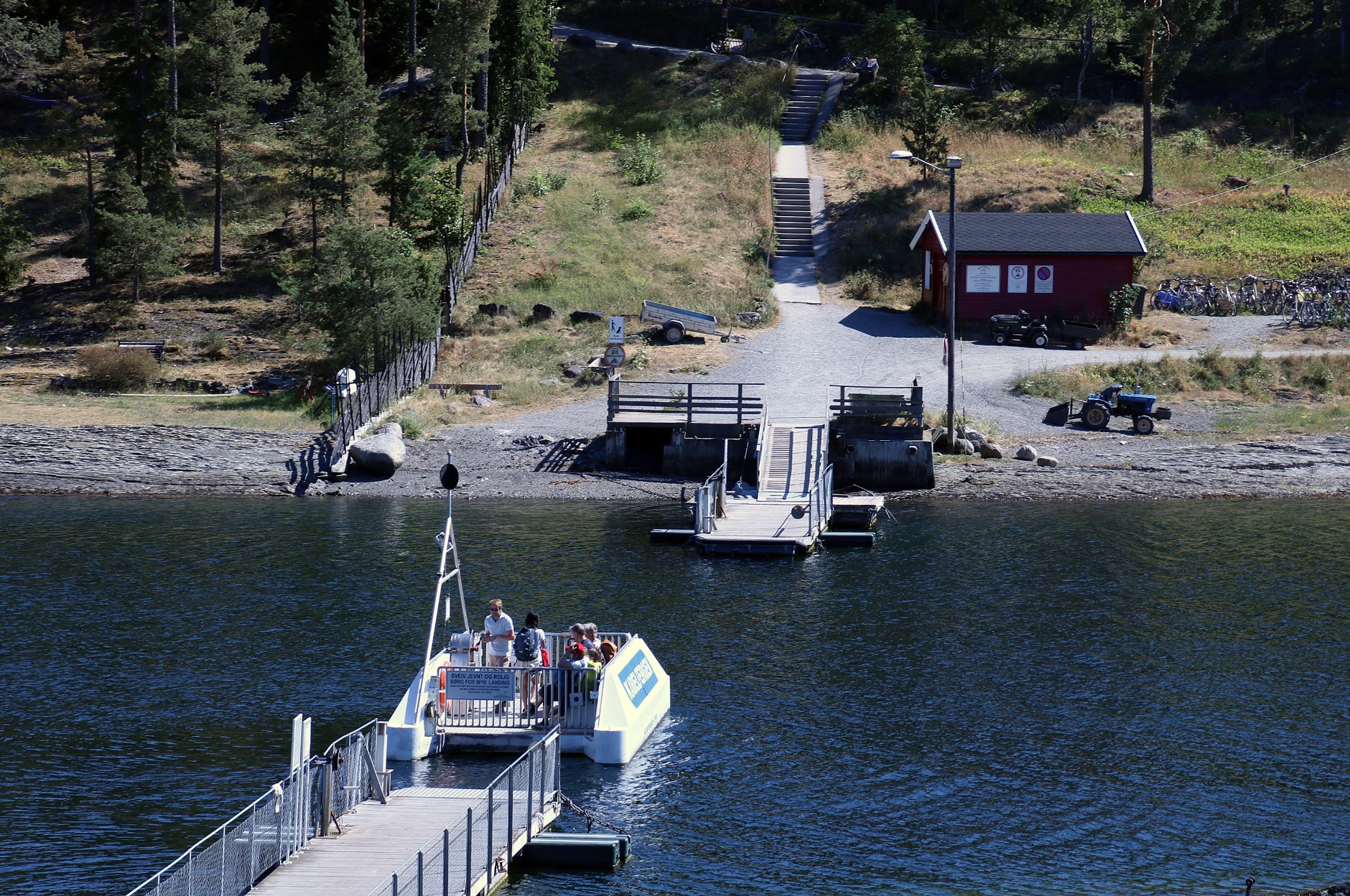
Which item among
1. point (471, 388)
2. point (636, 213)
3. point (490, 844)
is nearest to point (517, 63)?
point (636, 213)

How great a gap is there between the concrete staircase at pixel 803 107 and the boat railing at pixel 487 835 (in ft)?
196

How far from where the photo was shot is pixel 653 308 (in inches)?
2130

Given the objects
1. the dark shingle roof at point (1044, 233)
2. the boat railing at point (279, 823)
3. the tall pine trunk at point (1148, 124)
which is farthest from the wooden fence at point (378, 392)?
the tall pine trunk at point (1148, 124)

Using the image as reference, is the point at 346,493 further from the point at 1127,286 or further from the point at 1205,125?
the point at 1205,125

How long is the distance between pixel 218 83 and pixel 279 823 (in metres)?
49.5

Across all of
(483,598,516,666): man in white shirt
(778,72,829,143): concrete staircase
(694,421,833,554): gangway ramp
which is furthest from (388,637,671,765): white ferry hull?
(778,72,829,143): concrete staircase

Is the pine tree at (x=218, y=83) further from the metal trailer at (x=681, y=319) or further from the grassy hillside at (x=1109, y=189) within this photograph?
the grassy hillside at (x=1109, y=189)

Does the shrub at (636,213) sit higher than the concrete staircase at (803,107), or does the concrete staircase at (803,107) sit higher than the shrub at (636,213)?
the concrete staircase at (803,107)

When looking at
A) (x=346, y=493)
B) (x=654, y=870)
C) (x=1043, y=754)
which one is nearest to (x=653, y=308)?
(x=346, y=493)

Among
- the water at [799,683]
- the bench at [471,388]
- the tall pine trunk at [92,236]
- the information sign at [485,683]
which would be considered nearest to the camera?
the water at [799,683]

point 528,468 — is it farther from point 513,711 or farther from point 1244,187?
point 1244,187

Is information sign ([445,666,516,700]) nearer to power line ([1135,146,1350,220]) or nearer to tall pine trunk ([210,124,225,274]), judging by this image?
tall pine trunk ([210,124,225,274])

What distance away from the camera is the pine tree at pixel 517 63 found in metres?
68.1

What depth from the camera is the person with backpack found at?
2202 centimetres
